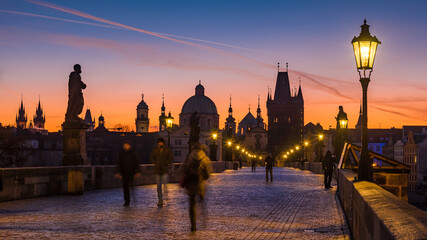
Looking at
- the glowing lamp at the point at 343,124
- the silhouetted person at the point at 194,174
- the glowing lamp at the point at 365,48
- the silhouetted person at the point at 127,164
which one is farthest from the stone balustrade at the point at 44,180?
the glowing lamp at the point at 343,124

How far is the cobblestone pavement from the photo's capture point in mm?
9070

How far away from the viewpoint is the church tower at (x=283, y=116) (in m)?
181

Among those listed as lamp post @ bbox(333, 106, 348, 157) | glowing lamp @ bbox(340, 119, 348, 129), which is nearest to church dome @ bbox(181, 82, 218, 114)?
lamp post @ bbox(333, 106, 348, 157)

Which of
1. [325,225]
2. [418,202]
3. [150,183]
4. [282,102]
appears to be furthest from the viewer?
[282,102]

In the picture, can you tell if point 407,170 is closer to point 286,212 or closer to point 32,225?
point 286,212

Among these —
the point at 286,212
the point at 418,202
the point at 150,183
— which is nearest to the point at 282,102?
the point at 418,202

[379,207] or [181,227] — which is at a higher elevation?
[379,207]

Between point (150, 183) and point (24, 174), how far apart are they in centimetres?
1035

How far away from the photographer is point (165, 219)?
11125mm

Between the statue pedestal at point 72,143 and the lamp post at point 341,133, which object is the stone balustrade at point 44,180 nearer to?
the statue pedestal at point 72,143

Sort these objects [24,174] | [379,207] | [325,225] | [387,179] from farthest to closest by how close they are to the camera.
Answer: [387,179] → [24,174] → [325,225] → [379,207]

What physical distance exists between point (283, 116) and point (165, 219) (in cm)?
17388

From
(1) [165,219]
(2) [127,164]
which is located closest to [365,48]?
(1) [165,219]

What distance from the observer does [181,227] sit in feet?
32.8
